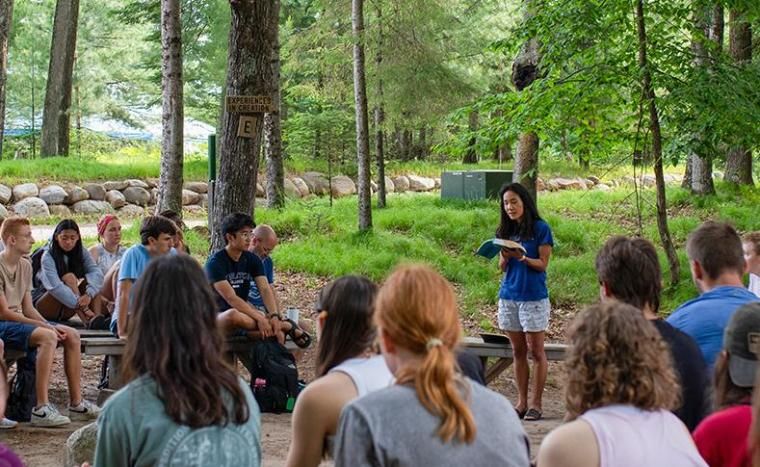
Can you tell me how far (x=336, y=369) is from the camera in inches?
125

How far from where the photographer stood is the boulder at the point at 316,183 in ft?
77.7

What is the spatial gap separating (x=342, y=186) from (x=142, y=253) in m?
16.9

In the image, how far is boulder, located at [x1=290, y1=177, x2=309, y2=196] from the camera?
23.0 metres

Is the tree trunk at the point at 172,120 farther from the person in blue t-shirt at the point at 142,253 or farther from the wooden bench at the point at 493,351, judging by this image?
the wooden bench at the point at 493,351

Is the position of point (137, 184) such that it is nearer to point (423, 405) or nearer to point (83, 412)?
point (83, 412)

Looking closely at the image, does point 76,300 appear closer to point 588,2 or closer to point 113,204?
point 588,2

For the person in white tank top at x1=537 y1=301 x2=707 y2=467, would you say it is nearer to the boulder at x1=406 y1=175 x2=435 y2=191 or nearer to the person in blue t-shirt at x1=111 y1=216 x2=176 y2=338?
the person in blue t-shirt at x1=111 y1=216 x2=176 y2=338

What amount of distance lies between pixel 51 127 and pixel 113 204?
15.1 feet

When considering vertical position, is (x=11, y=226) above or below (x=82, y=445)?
above

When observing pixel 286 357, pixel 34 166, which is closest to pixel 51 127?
pixel 34 166

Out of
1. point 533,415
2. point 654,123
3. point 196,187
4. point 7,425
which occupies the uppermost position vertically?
point 654,123

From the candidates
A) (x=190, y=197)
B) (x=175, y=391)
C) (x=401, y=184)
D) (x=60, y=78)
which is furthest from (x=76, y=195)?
(x=175, y=391)

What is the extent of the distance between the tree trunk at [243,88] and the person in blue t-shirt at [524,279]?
2.81 metres

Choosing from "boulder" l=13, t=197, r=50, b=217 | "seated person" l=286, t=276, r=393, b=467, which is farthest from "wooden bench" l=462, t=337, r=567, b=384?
"boulder" l=13, t=197, r=50, b=217
